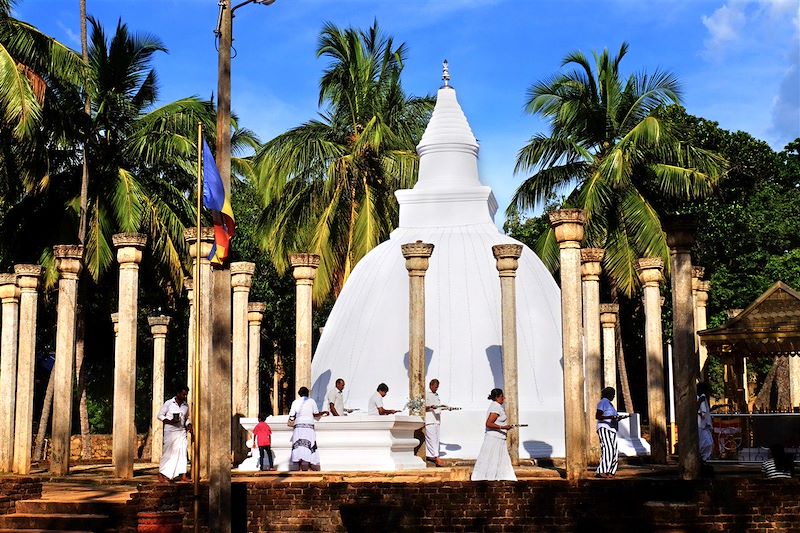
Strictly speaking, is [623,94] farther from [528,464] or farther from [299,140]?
[528,464]

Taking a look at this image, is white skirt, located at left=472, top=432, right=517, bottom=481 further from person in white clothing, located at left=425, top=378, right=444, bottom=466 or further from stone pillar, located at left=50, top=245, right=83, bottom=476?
stone pillar, located at left=50, top=245, right=83, bottom=476

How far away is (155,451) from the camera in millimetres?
26719

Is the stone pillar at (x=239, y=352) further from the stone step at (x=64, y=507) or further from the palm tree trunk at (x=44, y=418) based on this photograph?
the stone step at (x=64, y=507)

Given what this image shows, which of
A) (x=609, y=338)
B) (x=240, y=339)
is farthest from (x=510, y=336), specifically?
(x=609, y=338)

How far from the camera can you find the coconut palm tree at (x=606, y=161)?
29.0 m

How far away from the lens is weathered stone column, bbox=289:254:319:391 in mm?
21766

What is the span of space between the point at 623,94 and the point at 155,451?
48.3 feet

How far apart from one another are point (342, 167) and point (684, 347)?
58.1 ft

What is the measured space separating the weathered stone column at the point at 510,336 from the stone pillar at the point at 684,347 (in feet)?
15.8

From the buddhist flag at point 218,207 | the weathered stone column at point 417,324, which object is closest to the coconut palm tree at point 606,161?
the weathered stone column at point 417,324

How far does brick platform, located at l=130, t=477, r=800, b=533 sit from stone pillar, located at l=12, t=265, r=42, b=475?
7.43m

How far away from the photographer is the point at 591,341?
71.9 feet

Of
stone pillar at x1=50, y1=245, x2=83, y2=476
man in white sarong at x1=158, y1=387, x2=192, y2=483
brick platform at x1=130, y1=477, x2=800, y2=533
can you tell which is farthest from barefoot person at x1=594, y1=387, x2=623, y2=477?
stone pillar at x1=50, y1=245, x2=83, y2=476

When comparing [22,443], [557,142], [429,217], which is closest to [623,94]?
[557,142]
